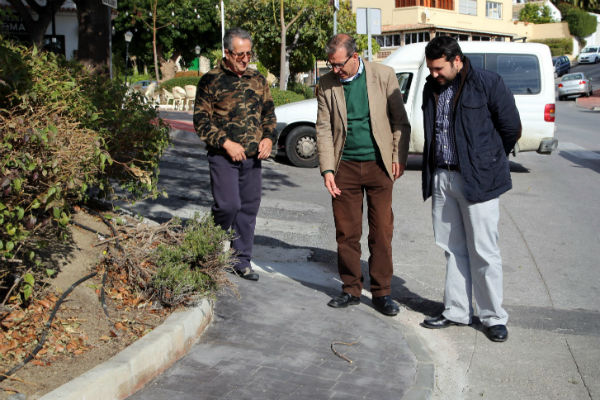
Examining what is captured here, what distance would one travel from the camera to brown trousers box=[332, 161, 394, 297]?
5098mm

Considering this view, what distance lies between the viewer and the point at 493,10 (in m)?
66.3

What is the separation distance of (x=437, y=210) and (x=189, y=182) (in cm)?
620

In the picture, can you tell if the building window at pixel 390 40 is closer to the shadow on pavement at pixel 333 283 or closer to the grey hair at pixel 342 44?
the shadow on pavement at pixel 333 283

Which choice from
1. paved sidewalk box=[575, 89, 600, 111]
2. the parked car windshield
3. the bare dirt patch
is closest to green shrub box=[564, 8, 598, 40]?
paved sidewalk box=[575, 89, 600, 111]

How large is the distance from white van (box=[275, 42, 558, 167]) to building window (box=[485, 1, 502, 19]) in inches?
2218

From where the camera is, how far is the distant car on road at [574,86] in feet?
131

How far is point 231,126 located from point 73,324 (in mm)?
2066

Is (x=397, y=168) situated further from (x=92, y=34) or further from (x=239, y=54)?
(x=92, y=34)

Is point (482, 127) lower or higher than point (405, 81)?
lower

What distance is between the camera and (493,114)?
456 cm

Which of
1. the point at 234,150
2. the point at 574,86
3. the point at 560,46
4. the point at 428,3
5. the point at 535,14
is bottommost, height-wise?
the point at 234,150

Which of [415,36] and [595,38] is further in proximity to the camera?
[595,38]

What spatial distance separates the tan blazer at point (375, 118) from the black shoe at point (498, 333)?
4.15 ft

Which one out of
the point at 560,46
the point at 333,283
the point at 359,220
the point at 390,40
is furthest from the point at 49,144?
the point at 560,46
